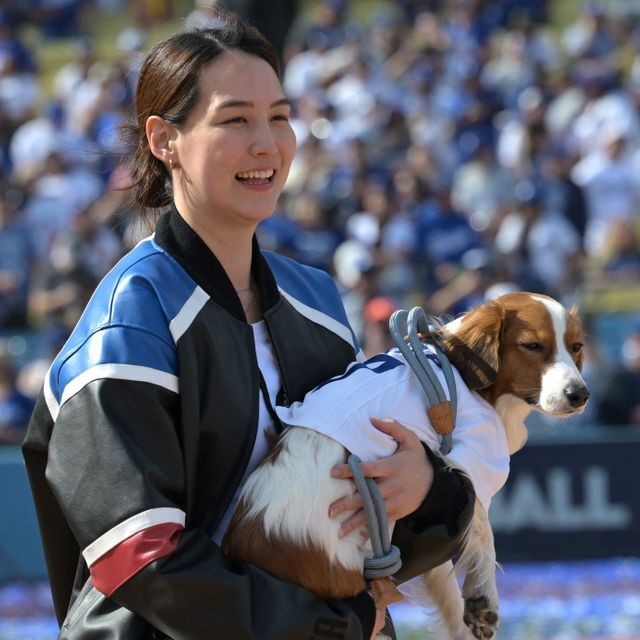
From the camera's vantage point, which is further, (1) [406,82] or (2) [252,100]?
(1) [406,82]

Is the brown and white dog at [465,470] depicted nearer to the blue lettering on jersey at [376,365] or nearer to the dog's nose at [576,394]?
the dog's nose at [576,394]

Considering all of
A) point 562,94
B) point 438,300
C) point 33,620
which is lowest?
point 33,620

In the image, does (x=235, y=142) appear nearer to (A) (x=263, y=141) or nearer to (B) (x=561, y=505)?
(A) (x=263, y=141)

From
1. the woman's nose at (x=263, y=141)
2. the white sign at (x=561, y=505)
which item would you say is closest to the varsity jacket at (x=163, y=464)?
the woman's nose at (x=263, y=141)

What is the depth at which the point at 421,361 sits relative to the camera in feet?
9.00

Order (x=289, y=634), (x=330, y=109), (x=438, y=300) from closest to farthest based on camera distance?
(x=289, y=634) < (x=438, y=300) < (x=330, y=109)

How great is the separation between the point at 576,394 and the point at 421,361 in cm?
56

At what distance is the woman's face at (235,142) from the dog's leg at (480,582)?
935 mm

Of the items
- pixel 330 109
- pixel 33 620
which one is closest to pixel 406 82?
pixel 330 109

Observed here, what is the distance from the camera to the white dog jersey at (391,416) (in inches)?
101

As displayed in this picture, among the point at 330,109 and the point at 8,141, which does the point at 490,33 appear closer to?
the point at 330,109

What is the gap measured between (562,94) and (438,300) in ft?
11.7

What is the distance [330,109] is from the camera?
11.9 m

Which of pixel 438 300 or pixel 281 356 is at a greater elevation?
pixel 281 356
